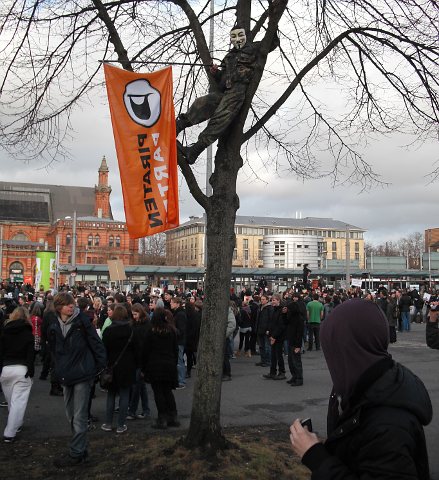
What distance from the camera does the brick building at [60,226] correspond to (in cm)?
8756

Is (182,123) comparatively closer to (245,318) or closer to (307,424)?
(307,424)

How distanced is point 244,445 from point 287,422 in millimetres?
2045

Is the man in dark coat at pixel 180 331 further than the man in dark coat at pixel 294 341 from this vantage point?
No

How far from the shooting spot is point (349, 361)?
6.28ft

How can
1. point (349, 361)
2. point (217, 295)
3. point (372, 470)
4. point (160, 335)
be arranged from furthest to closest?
point (160, 335) → point (217, 295) → point (349, 361) → point (372, 470)

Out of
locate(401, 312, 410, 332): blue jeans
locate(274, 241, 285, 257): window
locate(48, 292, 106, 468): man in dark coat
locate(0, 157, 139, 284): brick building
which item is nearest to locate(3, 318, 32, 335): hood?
locate(48, 292, 106, 468): man in dark coat

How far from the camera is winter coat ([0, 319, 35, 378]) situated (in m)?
7.07

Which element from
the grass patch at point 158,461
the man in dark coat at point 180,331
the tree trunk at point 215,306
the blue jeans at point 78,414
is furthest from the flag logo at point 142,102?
the man in dark coat at point 180,331

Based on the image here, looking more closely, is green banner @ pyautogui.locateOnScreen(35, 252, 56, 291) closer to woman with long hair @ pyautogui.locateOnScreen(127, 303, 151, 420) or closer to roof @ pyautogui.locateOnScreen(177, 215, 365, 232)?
woman with long hair @ pyautogui.locateOnScreen(127, 303, 151, 420)

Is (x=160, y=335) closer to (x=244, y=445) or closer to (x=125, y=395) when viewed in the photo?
(x=125, y=395)

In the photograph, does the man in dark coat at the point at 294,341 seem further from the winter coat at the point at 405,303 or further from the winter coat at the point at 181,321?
the winter coat at the point at 405,303

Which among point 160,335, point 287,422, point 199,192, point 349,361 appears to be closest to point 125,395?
point 160,335

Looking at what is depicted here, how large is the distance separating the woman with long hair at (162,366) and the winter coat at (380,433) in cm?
581

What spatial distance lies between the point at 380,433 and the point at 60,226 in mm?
88934
